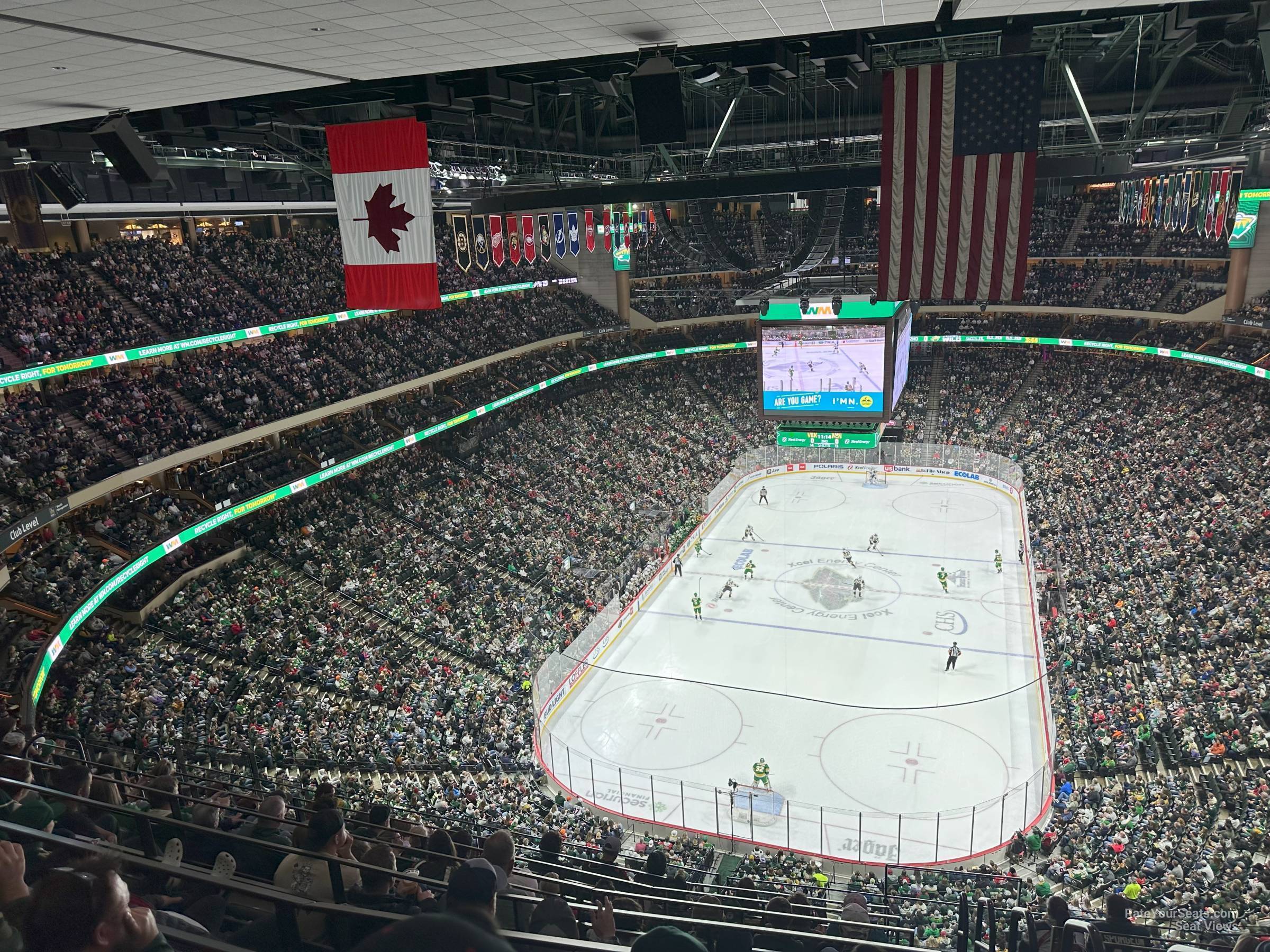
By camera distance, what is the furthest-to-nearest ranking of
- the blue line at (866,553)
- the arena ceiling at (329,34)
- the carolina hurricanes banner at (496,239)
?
the blue line at (866,553) < the carolina hurricanes banner at (496,239) < the arena ceiling at (329,34)

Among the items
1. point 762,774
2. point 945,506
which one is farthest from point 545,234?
point 945,506

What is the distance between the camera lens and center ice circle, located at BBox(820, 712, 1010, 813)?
16094mm

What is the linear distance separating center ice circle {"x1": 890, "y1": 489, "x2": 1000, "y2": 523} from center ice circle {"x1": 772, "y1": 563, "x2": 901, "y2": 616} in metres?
4.59

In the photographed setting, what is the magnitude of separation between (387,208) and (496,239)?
26.6ft

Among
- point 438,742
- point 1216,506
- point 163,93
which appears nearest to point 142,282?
point 438,742

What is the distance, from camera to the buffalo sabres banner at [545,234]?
18.5 meters

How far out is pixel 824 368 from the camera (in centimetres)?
2083

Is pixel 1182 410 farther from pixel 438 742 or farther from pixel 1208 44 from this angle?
pixel 438 742

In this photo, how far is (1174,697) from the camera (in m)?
16.6

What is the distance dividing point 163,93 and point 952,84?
875cm

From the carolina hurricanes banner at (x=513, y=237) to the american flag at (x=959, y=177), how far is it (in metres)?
9.13

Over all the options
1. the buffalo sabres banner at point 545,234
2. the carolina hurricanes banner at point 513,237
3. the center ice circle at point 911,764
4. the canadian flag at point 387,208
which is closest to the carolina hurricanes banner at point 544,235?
the buffalo sabres banner at point 545,234

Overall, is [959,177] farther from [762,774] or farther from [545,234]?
[762,774]

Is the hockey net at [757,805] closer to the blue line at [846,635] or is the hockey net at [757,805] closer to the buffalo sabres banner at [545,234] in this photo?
the blue line at [846,635]
